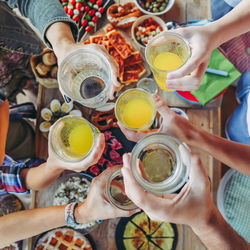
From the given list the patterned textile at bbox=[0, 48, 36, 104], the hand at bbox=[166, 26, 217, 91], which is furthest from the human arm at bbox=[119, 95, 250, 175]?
the patterned textile at bbox=[0, 48, 36, 104]

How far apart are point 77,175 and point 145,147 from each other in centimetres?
54

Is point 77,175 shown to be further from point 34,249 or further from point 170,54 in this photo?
point 170,54

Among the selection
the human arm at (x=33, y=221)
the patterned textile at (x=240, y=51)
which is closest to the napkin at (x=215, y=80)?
the patterned textile at (x=240, y=51)

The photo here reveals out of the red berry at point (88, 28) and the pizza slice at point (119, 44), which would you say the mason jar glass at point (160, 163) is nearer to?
the pizza slice at point (119, 44)

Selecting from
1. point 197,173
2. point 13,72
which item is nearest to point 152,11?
point 13,72

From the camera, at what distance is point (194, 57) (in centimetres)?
80

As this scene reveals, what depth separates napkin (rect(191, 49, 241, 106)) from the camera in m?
1.13

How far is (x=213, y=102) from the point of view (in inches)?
46.3

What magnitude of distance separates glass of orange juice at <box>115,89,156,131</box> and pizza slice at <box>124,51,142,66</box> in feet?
1.00

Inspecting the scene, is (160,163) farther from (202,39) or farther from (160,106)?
(202,39)

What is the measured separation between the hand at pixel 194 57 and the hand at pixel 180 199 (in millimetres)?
291

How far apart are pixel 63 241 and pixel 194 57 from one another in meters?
1.03

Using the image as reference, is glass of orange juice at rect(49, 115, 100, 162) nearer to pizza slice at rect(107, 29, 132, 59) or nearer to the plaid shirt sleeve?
the plaid shirt sleeve

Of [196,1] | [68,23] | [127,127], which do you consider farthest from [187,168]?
[196,1]
